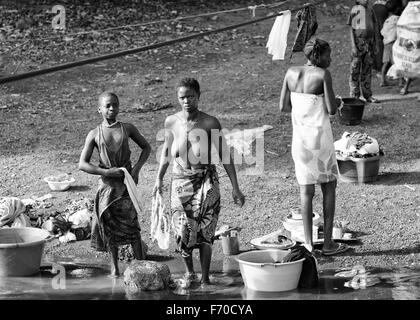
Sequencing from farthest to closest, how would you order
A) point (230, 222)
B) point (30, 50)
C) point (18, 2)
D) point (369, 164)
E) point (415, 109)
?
point (18, 2) < point (30, 50) < point (415, 109) < point (369, 164) < point (230, 222)

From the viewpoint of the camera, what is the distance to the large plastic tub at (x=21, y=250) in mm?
7355

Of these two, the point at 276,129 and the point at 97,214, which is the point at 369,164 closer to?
the point at 276,129

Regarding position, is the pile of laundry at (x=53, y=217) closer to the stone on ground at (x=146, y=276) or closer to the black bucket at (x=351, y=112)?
the stone on ground at (x=146, y=276)

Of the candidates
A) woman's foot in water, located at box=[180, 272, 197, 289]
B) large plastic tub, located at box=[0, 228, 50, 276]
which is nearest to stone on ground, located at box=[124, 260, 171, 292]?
woman's foot in water, located at box=[180, 272, 197, 289]

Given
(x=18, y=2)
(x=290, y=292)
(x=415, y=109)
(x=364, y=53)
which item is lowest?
(x=290, y=292)

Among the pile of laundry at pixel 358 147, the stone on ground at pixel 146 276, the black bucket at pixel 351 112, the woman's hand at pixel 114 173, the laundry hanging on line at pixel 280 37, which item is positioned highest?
the laundry hanging on line at pixel 280 37

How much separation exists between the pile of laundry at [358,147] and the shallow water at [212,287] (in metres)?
2.28

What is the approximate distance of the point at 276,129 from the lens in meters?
11.7

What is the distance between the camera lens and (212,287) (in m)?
7.16

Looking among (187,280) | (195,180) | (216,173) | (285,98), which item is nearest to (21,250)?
(187,280)

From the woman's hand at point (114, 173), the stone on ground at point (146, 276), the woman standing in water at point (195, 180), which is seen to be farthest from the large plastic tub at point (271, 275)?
the woman's hand at point (114, 173)

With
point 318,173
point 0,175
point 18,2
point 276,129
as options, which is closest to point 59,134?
point 0,175

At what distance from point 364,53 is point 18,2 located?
8.37 metres

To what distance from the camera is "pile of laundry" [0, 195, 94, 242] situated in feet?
27.0
